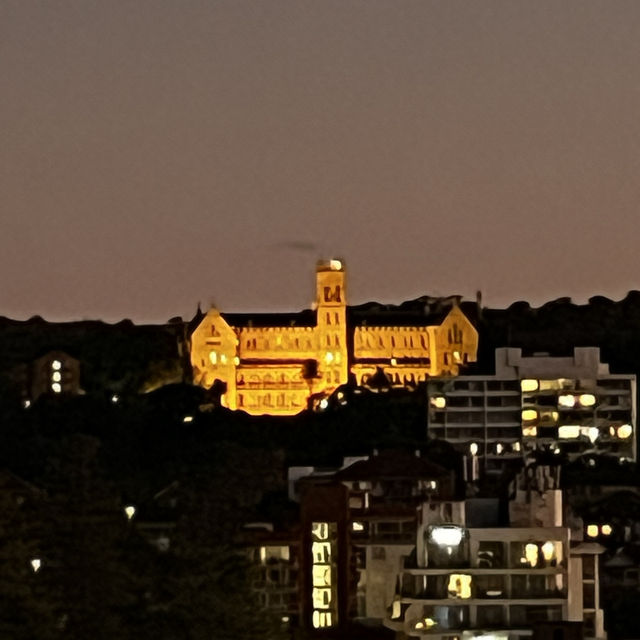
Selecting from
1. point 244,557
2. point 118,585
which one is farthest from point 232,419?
point 118,585

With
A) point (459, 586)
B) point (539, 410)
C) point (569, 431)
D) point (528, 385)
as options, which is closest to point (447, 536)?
point (459, 586)

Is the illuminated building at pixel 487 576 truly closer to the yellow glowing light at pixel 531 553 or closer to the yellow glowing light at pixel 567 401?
the yellow glowing light at pixel 531 553

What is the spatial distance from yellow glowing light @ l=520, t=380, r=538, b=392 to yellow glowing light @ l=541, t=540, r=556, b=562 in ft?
121

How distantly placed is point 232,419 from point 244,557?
35.8 m

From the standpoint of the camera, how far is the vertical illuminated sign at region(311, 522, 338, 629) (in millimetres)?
68938

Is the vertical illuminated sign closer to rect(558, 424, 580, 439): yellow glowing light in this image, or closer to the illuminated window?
the illuminated window

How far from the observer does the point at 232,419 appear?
10119cm

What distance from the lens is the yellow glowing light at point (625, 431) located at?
99.9 metres

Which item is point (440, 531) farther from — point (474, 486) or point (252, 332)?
point (252, 332)

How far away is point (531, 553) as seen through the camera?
63625mm

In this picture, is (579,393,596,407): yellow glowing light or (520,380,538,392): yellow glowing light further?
(520,380,538,392): yellow glowing light

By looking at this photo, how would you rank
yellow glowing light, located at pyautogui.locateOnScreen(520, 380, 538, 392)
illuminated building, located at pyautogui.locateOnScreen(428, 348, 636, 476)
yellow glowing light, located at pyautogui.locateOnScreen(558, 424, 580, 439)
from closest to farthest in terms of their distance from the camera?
1. illuminated building, located at pyautogui.locateOnScreen(428, 348, 636, 476)
2. yellow glowing light, located at pyautogui.locateOnScreen(558, 424, 580, 439)
3. yellow glowing light, located at pyautogui.locateOnScreen(520, 380, 538, 392)

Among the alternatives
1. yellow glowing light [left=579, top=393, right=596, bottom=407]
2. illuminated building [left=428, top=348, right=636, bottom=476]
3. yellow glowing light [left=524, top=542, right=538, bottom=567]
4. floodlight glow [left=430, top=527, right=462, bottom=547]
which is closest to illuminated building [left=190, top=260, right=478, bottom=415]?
illuminated building [left=428, top=348, right=636, bottom=476]

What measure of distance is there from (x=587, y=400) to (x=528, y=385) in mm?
2063
